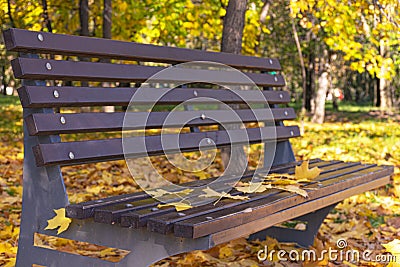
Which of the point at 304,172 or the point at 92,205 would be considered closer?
the point at 92,205

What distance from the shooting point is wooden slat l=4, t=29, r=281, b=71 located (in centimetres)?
273

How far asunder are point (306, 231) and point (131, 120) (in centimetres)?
144

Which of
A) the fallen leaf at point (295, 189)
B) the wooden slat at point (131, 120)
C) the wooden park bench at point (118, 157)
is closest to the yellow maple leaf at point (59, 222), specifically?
the wooden park bench at point (118, 157)

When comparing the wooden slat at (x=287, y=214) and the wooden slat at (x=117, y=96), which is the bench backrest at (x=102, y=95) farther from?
the wooden slat at (x=287, y=214)

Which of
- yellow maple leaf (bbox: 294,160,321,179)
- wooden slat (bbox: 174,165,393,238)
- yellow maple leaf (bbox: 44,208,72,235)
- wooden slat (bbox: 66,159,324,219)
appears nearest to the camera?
wooden slat (bbox: 174,165,393,238)

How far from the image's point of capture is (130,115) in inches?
124

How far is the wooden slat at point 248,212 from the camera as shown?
220cm

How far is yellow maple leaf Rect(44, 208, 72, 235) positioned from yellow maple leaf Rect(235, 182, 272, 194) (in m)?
0.84

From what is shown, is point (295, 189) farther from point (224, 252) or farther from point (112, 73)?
point (112, 73)

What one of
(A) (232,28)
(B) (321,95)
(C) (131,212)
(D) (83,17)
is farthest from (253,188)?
(B) (321,95)

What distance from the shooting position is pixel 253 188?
309cm

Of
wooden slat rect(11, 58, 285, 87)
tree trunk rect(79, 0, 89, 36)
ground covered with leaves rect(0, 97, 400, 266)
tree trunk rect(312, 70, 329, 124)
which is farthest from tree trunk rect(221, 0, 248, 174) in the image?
tree trunk rect(312, 70, 329, 124)

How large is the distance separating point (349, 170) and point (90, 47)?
1830mm

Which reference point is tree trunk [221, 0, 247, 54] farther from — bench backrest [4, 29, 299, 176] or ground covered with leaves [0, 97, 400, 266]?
bench backrest [4, 29, 299, 176]
